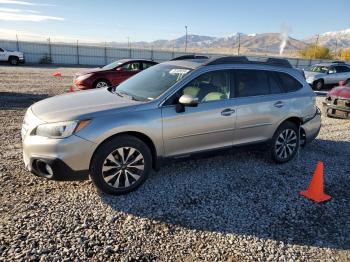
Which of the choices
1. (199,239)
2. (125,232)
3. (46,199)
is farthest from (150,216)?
(46,199)

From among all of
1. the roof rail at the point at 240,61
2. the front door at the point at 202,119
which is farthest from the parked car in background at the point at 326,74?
the front door at the point at 202,119

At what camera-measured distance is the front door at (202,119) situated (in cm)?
459

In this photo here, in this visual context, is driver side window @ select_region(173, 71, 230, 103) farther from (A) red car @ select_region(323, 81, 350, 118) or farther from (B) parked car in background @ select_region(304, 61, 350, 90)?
(B) parked car in background @ select_region(304, 61, 350, 90)

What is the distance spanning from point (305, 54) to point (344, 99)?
69.3 m

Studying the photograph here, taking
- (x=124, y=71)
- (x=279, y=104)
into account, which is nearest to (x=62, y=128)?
(x=279, y=104)

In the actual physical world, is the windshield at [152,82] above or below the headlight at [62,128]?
above

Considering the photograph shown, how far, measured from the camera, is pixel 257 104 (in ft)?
17.7

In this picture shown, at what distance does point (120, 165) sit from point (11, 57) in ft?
90.5

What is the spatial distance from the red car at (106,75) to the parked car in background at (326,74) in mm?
10103

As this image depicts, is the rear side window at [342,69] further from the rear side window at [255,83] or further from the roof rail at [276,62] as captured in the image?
the rear side window at [255,83]

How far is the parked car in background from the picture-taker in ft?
59.7

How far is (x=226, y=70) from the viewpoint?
5207 mm

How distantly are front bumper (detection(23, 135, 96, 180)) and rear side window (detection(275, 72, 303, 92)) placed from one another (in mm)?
3575

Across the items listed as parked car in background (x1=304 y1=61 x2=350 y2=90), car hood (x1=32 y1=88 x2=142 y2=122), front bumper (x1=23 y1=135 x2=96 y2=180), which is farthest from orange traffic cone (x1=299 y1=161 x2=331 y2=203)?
parked car in background (x1=304 y1=61 x2=350 y2=90)
